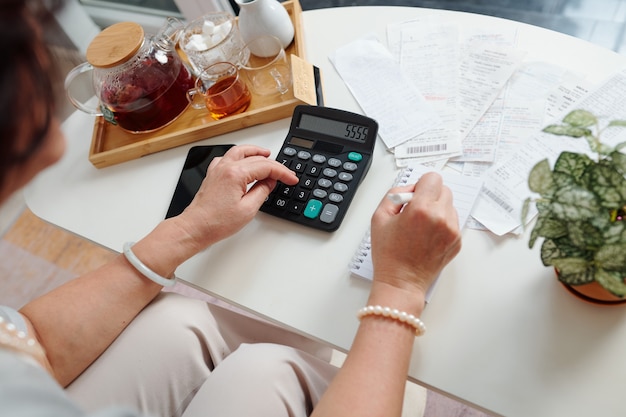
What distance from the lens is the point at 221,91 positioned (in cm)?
88

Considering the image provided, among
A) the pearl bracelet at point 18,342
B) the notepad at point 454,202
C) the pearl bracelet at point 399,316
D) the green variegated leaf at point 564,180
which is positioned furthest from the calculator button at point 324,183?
the pearl bracelet at point 18,342

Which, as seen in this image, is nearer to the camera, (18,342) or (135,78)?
(18,342)

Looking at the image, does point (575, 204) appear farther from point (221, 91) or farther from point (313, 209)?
point (221, 91)

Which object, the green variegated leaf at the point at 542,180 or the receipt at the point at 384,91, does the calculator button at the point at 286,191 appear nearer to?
the receipt at the point at 384,91

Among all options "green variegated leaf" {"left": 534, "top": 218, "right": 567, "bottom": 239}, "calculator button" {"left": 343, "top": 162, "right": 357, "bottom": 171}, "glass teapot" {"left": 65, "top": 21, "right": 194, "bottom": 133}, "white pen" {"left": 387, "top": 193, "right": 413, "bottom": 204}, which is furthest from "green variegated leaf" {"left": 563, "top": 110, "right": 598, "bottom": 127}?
"glass teapot" {"left": 65, "top": 21, "right": 194, "bottom": 133}

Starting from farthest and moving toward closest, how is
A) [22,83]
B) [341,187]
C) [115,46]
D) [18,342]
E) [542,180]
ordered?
[115,46] → [341,187] → [18,342] → [542,180] → [22,83]

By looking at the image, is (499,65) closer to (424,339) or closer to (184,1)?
(424,339)

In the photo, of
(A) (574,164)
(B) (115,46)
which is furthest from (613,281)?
(B) (115,46)

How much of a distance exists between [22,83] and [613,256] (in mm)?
599

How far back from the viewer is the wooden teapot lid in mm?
833

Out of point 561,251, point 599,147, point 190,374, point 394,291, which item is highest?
point 599,147

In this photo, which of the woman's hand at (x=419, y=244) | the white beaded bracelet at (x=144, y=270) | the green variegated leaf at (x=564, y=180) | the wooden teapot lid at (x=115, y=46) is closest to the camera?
the green variegated leaf at (x=564, y=180)

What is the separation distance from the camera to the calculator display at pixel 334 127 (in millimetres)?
774

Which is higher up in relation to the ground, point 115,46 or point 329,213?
point 115,46
